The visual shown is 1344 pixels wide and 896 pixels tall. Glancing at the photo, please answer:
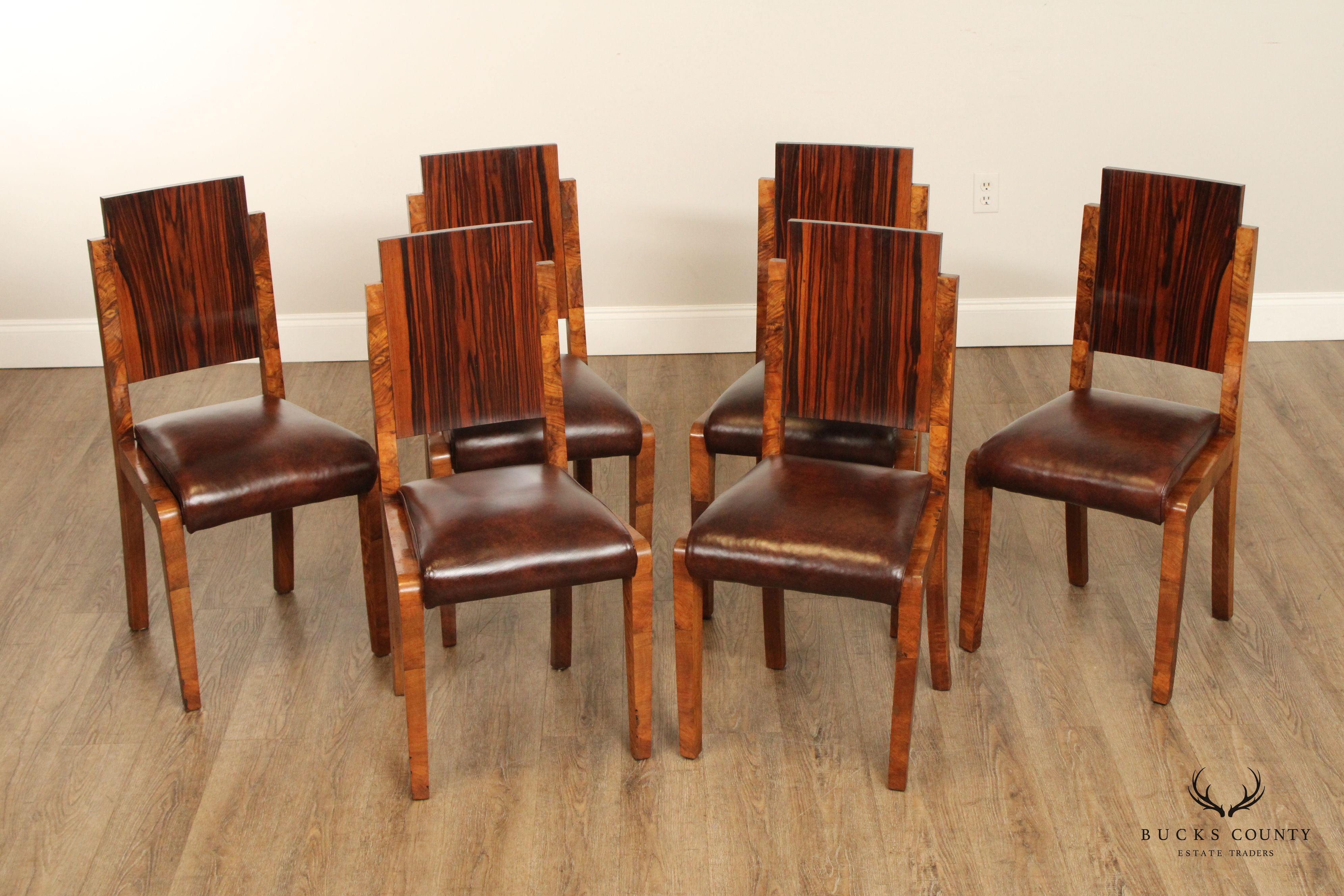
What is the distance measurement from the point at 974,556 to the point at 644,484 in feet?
2.25

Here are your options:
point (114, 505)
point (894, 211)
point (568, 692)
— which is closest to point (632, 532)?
point (568, 692)

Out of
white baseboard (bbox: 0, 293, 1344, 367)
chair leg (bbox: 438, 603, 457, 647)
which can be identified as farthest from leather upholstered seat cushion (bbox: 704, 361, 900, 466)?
white baseboard (bbox: 0, 293, 1344, 367)

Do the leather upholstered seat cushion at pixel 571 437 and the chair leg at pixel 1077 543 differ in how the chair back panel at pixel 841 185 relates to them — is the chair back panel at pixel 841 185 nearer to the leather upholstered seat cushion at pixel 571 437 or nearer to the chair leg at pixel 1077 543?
the leather upholstered seat cushion at pixel 571 437

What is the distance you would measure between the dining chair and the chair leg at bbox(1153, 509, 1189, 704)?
1.01 metres

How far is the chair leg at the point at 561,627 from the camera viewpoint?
2434 mm

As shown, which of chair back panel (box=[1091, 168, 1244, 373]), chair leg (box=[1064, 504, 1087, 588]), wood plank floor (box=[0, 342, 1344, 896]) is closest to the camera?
wood plank floor (box=[0, 342, 1344, 896])

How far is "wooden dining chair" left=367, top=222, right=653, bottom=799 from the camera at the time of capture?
6.70ft

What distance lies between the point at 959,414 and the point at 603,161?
53.2 inches

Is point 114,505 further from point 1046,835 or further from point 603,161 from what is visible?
point 1046,835

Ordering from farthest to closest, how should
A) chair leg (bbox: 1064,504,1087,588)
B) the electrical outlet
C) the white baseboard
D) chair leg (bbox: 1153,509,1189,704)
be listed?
the white baseboard
the electrical outlet
chair leg (bbox: 1064,504,1087,588)
chair leg (bbox: 1153,509,1189,704)

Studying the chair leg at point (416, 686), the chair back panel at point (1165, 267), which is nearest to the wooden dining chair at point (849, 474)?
the chair leg at point (416, 686)

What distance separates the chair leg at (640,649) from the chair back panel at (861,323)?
0.47 m

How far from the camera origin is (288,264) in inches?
160

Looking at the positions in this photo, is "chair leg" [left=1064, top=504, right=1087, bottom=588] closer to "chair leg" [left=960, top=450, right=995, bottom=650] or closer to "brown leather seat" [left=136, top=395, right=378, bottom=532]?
"chair leg" [left=960, top=450, right=995, bottom=650]
